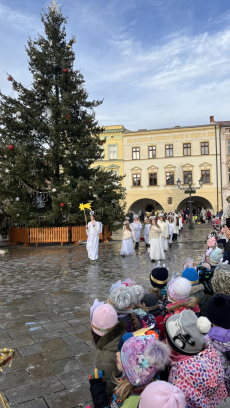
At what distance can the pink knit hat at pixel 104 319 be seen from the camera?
2.52m

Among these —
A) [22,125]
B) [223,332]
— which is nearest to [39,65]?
[22,125]

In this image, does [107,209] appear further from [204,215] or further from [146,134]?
[146,134]

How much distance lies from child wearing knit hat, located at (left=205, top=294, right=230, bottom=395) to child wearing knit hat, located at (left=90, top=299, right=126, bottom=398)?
2.29ft

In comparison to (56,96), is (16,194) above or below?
below

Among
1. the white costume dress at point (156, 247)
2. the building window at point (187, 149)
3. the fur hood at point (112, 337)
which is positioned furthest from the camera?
the building window at point (187, 149)

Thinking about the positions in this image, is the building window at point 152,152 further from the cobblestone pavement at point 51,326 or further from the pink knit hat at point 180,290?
the pink knit hat at point 180,290

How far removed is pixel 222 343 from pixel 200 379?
524mm

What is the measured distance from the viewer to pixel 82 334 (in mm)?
4715

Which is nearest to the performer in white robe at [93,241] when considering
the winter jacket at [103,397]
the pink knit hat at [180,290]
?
the pink knit hat at [180,290]

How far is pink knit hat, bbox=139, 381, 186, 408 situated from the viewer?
4.92 ft

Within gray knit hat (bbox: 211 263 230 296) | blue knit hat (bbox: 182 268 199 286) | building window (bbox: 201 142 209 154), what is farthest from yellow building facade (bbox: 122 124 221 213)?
gray knit hat (bbox: 211 263 230 296)

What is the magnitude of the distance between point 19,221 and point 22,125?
5.40 m

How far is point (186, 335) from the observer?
203 cm

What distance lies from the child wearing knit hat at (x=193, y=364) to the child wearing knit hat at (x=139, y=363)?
199 mm
